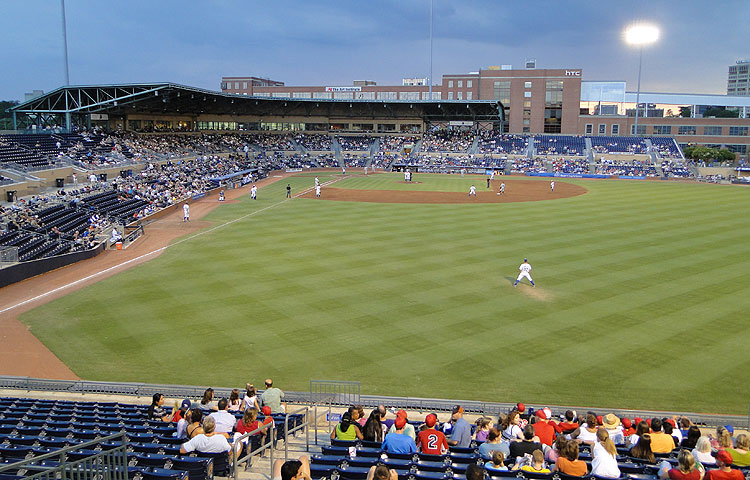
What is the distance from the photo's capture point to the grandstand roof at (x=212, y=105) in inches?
2245

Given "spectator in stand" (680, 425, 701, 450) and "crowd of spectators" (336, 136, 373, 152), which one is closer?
"spectator in stand" (680, 425, 701, 450)

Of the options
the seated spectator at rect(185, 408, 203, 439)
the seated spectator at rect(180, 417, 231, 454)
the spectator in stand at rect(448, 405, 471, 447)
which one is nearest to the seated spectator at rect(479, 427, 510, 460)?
the spectator in stand at rect(448, 405, 471, 447)

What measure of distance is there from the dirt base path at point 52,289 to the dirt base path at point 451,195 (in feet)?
48.0

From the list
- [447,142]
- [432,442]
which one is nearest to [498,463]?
[432,442]

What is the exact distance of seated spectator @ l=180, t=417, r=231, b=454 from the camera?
25.6ft

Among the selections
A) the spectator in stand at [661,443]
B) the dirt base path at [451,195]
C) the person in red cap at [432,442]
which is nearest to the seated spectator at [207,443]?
the person in red cap at [432,442]

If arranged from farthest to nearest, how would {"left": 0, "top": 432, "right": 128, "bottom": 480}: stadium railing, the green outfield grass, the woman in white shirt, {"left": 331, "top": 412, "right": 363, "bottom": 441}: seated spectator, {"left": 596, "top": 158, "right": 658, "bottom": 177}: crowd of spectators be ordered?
1. {"left": 596, "top": 158, "right": 658, "bottom": 177}: crowd of spectators
2. the green outfield grass
3. {"left": 331, "top": 412, "right": 363, "bottom": 441}: seated spectator
4. the woman in white shirt
5. {"left": 0, "top": 432, "right": 128, "bottom": 480}: stadium railing

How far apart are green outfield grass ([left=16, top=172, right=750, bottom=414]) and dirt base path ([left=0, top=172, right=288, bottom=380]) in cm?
53

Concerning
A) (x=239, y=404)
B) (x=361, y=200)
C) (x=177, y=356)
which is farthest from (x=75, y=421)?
(x=361, y=200)

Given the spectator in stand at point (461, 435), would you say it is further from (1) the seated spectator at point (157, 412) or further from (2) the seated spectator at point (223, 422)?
(1) the seated spectator at point (157, 412)

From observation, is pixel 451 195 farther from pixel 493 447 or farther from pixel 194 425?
pixel 194 425

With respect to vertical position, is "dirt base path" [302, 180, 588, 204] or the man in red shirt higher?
"dirt base path" [302, 180, 588, 204]

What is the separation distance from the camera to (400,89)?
129125 millimetres

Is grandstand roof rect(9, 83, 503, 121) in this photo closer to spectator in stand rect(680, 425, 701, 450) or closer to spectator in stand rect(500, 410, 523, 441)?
spectator in stand rect(500, 410, 523, 441)
